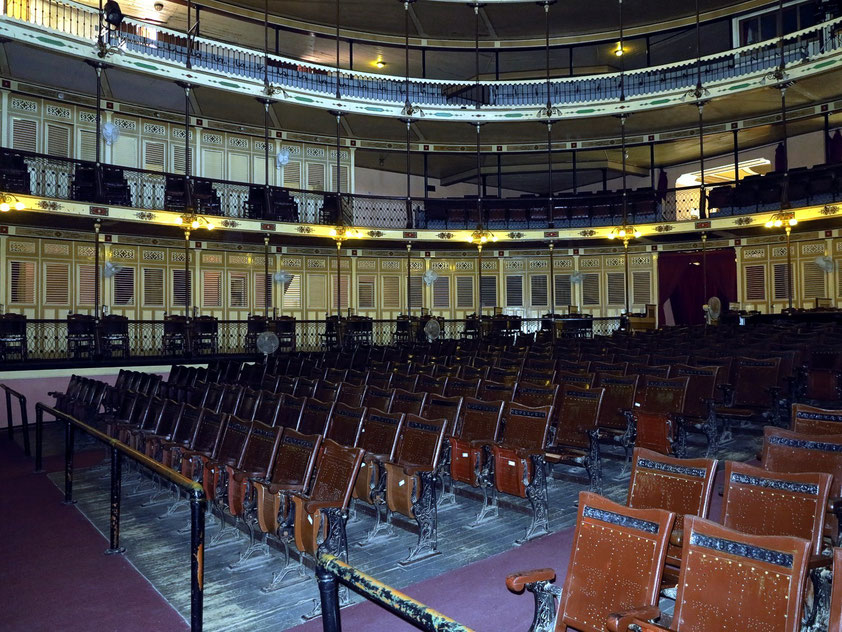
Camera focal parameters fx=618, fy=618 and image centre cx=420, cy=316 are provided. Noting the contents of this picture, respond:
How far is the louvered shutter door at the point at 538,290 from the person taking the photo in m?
22.7

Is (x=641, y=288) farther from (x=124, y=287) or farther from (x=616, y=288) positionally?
(x=124, y=287)

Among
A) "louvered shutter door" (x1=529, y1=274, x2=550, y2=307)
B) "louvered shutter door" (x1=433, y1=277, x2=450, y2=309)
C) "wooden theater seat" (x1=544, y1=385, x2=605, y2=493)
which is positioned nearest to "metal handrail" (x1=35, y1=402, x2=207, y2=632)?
"wooden theater seat" (x1=544, y1=385, x2=605, y2=493)

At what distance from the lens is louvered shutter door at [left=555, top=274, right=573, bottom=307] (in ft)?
74.9

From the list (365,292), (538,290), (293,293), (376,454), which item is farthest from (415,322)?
(376,454)

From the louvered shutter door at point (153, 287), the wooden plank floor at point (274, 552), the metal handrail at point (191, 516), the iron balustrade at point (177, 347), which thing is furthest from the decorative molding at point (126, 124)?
the metal handrail at point (191, 516)

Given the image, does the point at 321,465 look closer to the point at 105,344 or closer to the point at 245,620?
the point at 245,620

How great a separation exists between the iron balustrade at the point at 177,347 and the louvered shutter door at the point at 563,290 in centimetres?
140

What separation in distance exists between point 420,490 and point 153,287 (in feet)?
50.9

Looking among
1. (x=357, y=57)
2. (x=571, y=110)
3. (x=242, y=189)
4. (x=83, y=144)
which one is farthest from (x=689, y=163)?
(x=83, y=144)

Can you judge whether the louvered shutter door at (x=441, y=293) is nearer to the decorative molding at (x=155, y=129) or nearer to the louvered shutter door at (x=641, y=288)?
the louvered shutter door at (x=641, y=288)

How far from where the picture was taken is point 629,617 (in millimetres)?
1967

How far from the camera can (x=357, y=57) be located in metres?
21.7

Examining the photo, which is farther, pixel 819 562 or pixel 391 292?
pixel 391 292

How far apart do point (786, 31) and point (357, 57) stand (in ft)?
45.8
